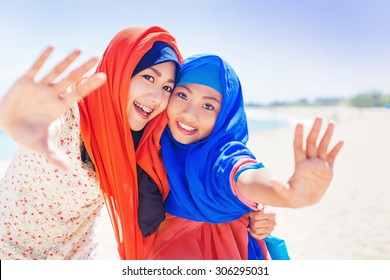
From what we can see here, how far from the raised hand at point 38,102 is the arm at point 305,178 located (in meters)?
0.80

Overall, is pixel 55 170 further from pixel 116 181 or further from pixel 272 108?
pixel 272 108

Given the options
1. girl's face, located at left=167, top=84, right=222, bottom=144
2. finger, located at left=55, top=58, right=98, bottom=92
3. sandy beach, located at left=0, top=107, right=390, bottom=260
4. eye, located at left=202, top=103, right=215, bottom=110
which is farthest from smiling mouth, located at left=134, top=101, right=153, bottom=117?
sandy beach, located at left=0, top=107, right=390, bottom=260

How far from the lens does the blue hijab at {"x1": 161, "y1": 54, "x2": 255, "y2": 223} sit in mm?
1837

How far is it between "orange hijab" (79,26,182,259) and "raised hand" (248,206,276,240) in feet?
1.89

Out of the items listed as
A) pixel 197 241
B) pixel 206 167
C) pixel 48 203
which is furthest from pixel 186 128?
pixel 48 203

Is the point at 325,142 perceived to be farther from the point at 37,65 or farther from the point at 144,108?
the point at 37,65

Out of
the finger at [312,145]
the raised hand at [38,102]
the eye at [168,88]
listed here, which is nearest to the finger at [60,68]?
the raised hand at [38,102]

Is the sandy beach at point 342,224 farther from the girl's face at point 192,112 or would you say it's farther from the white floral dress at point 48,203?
the girl's face at point 192,112

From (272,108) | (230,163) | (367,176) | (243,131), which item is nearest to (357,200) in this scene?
(367,176)

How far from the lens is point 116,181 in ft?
6.51

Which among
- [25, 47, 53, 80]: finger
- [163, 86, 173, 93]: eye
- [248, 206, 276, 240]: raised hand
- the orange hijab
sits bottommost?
[248, 206, 276, 240]: raised hand

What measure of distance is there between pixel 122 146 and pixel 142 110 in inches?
9.3

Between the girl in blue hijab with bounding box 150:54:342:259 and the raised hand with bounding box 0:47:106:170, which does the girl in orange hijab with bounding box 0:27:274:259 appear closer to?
the girl in blue hijab with bounding box 150:54:342:259

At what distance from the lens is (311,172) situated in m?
1.38
